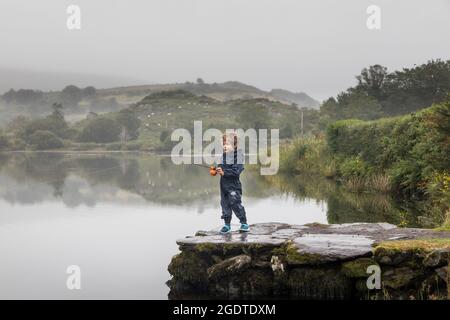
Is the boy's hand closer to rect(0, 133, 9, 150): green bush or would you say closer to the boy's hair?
the boy's hair

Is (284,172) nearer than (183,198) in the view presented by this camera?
No

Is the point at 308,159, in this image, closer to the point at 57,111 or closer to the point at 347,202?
the point at 347,202

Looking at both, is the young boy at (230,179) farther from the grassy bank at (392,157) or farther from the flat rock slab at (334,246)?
the grassy bank at (392,157)

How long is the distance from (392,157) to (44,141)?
3642 inches

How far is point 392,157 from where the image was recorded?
23.1 metres

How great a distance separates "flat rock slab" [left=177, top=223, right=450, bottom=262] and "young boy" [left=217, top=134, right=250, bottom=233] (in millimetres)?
293

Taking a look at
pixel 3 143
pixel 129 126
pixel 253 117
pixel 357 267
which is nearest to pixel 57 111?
pixel 129 126

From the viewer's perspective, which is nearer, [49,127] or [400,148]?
[400,148]

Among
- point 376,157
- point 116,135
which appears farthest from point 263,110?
point 376,157

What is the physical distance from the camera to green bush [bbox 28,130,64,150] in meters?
107
